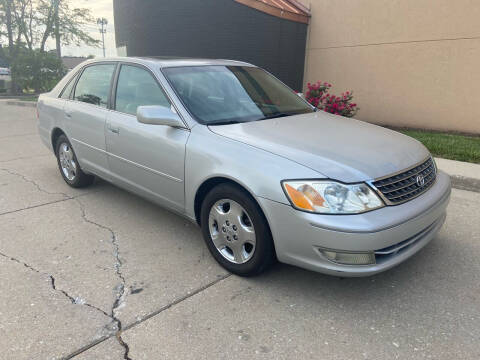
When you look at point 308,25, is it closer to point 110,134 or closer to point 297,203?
point 110,134

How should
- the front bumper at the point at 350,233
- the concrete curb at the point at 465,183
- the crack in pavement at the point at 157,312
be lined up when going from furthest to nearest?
the concrete curb at the point at 465,183, the front bumper at the point at 350,233, the crack in pavement at the point at 157,312

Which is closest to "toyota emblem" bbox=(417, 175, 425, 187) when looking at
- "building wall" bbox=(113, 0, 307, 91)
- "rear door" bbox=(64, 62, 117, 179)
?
"rear door" bbox=(64, 62, 117, 179)

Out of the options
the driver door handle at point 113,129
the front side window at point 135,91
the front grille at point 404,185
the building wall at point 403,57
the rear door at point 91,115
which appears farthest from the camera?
the building wall at point 403,57

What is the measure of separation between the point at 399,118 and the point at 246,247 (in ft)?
23.1

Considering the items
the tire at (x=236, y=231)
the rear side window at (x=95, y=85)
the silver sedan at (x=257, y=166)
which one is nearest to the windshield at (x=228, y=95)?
the silver sedan at (x=257, y=166)

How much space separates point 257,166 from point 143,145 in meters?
1.32

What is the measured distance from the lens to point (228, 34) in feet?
32.5

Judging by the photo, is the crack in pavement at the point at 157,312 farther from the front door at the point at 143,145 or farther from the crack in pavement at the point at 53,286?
the front door at the point at 143,145

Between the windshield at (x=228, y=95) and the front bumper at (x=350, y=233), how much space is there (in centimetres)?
109

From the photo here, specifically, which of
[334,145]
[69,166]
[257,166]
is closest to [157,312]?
[257,166]

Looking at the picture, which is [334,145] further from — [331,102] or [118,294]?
[331,102]

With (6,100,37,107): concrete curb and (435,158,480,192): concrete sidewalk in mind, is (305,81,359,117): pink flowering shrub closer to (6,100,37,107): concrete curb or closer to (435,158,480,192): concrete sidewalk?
(435,158,480,192): concrete sidewalk

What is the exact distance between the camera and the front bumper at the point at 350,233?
A: 2.44 metres

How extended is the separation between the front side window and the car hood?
0.79 m
